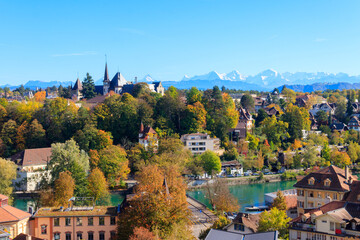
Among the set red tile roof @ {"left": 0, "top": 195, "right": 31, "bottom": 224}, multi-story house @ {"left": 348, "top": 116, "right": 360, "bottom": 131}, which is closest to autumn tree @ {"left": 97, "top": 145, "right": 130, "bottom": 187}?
red tile roof @ {"left": 0, "top": 195, "right": 31, "bottom": 224}

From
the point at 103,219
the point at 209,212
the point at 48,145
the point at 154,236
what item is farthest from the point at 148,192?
the point at 48,145

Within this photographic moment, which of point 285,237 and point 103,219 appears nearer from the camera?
point 285,237

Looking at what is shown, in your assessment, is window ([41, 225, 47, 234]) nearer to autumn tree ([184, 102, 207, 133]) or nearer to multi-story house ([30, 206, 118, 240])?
multi-story house ([30, 206, 118, 240])

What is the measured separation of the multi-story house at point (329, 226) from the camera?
1897 centimetres

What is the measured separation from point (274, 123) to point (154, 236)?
45016 mm

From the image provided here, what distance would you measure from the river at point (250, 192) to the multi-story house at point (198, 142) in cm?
633

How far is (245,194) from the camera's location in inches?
1699

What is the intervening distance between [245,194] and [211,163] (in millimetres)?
6650

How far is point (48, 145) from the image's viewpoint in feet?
173

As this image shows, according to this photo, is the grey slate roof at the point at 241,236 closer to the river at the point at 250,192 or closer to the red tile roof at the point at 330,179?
the red tile roof at the point at 330,179

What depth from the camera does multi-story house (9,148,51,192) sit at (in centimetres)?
4262

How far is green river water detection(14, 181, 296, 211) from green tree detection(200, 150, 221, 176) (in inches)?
111

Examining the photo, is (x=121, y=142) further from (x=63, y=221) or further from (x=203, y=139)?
(x=63, y=221)

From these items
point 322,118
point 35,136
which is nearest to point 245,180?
point 35,136
